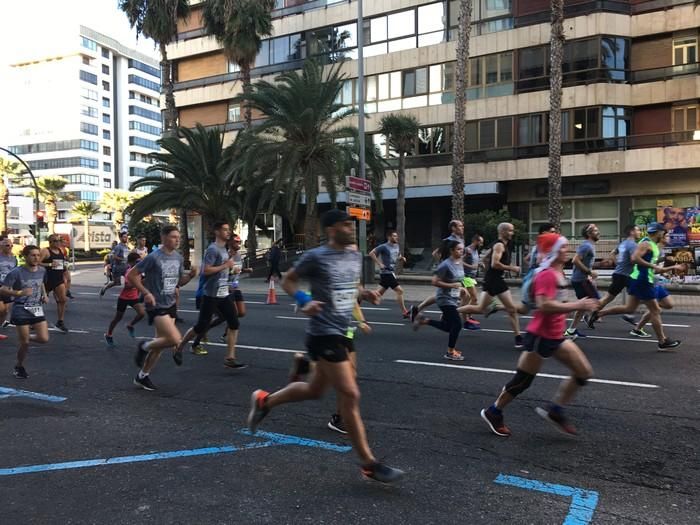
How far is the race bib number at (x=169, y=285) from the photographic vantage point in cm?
643

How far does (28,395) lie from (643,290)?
8049 millimetres

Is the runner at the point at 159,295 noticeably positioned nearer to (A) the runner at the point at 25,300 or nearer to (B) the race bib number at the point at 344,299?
(A) the runner at the point at 25,300

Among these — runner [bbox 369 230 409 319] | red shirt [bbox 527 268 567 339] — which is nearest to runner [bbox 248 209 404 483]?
red shirt [bbox 527 268 567 339]

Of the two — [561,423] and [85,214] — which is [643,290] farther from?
[85,214]

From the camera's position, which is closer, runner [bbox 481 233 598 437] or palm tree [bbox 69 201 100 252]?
runner [bbox 481 233 598 437]

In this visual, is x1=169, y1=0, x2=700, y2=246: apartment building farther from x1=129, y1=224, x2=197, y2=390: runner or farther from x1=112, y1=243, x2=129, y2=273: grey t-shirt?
x1=129, y1=224, x2=197, y2=390: runner

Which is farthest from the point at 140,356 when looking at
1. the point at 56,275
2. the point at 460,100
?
the point at 460,100

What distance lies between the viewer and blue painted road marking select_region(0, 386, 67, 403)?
20.0 feet

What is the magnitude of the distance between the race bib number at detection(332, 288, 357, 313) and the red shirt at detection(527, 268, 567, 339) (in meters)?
1.50

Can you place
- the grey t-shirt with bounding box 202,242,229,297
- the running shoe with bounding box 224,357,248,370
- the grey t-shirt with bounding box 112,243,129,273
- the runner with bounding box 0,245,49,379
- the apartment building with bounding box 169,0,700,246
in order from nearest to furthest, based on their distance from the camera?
the runner with bounding box 0,245,49,379
the running shoe with bounding box 224,357,248,370
the grey t-shirt with bounding box 202,242,229,297
the grey t-shirt with bounding box 112,243,129,273
the apartment building with bounding box 169,0,700,246

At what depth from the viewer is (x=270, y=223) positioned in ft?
124

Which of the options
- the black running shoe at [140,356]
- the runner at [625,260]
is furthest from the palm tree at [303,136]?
the black running shoe at [140,356]

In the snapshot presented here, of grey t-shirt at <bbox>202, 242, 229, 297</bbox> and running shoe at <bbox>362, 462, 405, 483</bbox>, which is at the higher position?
grey t-shirt at <bbox>202, 242, 229, 297</bbox>

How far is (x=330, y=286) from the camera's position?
3.96 m
